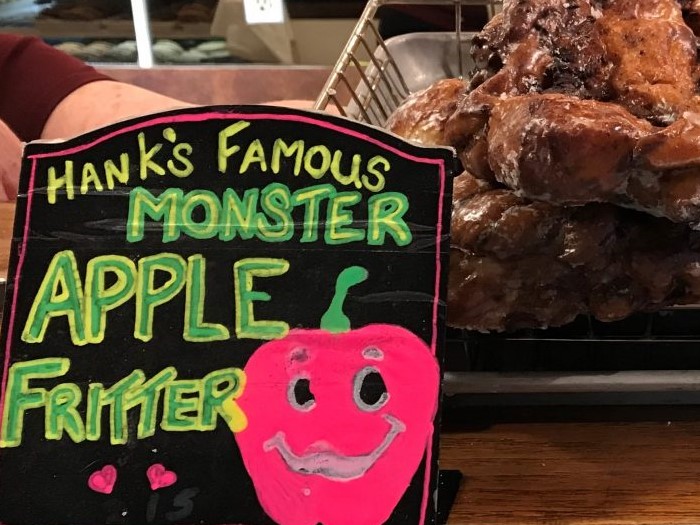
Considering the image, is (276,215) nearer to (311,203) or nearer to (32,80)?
(311,203)

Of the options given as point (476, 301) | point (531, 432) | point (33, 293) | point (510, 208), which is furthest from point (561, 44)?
point (33, 293)

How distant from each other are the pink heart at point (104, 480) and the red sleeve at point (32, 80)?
1.58m

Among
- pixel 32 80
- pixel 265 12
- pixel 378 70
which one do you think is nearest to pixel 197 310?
pixel 378 70

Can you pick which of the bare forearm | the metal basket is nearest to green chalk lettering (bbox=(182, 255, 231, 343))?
the metal basket

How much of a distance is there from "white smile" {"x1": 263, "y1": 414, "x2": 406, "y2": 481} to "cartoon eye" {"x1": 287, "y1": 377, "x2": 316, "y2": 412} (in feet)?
0.10

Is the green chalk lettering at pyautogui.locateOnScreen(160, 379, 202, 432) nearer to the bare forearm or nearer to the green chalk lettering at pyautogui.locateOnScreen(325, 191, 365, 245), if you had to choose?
the green chalk lettering at pyautogui.locateOnScreen(325, 191, 365, 245)

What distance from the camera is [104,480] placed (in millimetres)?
655

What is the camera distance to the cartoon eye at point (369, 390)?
660 millimetres

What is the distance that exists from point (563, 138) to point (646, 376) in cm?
29

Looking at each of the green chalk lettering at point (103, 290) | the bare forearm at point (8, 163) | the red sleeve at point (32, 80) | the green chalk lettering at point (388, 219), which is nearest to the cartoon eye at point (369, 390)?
the green chalk lettering at point (388, 219)

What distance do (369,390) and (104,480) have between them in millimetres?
242

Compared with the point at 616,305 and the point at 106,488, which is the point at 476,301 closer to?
the point at 616,305

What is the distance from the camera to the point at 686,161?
2.01ft

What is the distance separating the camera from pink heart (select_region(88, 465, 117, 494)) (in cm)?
65
